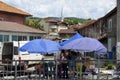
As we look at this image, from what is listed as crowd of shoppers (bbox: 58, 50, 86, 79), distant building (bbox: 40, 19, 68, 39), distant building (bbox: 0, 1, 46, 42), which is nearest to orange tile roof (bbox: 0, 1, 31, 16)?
distant building (bbox: 0, 1, 46, 42)

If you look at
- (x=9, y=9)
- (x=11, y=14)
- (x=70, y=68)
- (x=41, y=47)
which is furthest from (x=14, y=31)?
(x=70, y=68)

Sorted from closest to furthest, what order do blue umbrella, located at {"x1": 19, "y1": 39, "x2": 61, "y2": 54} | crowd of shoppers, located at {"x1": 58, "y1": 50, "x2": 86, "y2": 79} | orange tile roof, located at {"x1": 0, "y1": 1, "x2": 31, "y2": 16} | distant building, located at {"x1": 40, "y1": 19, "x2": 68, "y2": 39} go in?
crowd of shoppers, located at {"x1": 58, "y1": 50, "x2": 86, "y2": 79} < blue umbrella, located at {"x1": 19, "y1": 39, "x2": 61, "y2": 54} < orange tile roof, located at {"x1": 0, "y1": 1, "x2": 31, "y2": 16} < distant building, located at {"x1": 40, "y1": 19, "x2": 68, "y2": 39}

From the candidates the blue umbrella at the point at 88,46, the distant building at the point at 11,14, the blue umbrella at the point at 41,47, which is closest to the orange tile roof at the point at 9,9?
the distant building at the point at 11,14

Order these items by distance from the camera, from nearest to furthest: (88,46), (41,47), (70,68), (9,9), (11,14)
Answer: (70,68) → (88,46) → (41,47) → (11,14) → (9,9)

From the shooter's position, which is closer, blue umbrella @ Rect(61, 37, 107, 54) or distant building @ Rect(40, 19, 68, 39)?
blue umbrella @ Rect(61, 37, 107, 54)

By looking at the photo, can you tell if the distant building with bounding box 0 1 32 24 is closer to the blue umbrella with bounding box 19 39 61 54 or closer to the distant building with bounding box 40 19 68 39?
the blue umbrella with bounding box 19 39 61 54

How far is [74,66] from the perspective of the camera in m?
18.8

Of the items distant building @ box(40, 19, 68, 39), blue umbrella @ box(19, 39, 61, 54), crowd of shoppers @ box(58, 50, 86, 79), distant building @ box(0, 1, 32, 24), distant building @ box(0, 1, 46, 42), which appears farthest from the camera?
distant building @ box(40, 19, 68, 39)

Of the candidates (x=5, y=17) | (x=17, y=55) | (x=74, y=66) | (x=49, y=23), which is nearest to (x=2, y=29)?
(x=17, y=55)

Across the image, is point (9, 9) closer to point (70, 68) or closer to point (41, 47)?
point (41, 47)

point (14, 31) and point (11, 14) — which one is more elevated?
point (11, 14)

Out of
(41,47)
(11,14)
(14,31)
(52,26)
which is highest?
(52,26)

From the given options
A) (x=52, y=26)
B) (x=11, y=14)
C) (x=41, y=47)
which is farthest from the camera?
(x=52, y=26)

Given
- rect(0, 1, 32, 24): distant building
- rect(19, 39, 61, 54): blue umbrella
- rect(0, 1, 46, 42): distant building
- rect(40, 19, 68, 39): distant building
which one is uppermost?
rect(40, 19, 68, 39): distant building
